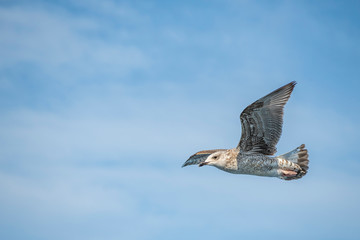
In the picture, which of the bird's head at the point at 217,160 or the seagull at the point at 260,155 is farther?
the bird's head at the point at 217,160

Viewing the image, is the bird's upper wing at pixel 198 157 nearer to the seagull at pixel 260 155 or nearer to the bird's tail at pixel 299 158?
the seagull at pixel 260 155

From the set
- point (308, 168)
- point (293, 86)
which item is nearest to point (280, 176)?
point (308, 168)

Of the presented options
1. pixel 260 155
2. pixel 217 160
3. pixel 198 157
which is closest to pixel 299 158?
pixel 260 155

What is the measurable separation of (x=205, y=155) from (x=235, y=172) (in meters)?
3.09

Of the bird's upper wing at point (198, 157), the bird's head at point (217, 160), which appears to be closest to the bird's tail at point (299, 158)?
the bird's head at point (217, 160)

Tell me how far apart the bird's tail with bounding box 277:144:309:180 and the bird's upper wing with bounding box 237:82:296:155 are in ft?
2.28

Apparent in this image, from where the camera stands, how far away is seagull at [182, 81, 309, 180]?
58.7 ft

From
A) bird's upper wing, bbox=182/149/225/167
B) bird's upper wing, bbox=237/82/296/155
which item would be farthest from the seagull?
bird's upper wing, bbox=182/149/225/167

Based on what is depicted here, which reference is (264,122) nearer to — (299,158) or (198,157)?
(299,158)

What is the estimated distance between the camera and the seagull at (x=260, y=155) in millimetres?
17891

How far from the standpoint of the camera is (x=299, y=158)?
18734 mm

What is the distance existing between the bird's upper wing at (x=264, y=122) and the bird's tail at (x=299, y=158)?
694 millimetres

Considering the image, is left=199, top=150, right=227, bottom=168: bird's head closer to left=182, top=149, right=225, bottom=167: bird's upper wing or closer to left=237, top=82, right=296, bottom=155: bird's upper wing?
left=237, top=82, right=296, bottom=155: bird's upper wing

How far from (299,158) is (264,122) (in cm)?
222
